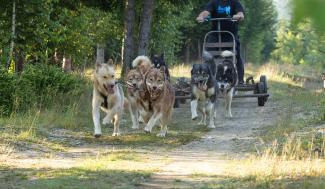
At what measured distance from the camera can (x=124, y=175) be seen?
6402mm

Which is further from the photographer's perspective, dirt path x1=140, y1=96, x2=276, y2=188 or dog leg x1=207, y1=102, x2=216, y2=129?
dog leg x1=207, y1=102, x2=216, y2=129

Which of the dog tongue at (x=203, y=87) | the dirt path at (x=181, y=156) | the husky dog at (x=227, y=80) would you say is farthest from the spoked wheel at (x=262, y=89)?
the dog tongue at (x=203, y=87)

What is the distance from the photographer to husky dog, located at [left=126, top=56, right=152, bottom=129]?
1011 cm

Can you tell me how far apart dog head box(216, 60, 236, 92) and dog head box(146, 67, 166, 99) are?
4.19 m

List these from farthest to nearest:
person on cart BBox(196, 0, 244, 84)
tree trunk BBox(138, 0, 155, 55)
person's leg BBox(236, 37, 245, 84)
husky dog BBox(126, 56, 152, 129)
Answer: tree trunk BBox(138, 0, 155, 55) < person's leg BBox(236, 37, 245, 84) < person on cart BBox(196, 0, 244, 84) < husky dog BBox(126, 56, 152, 129)

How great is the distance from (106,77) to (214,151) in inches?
86.5

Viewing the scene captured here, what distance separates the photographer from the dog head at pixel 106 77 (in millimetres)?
9664

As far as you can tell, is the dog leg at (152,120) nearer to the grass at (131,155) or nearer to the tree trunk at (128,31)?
the grass at (131,155)

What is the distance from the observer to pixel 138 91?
10320 millimetres

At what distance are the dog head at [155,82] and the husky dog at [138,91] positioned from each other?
12 centimetres

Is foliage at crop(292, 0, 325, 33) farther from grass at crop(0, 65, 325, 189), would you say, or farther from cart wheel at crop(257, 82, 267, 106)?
cart wheel at crop(257, 82, 267, 106)

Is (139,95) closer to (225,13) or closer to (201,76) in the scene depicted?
(201,76)

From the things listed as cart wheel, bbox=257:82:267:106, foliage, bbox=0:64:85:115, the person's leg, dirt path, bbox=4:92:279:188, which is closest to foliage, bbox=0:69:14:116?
foliage, bbox=0:64:85:115

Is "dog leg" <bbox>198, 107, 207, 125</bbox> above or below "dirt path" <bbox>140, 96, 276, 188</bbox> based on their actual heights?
above
